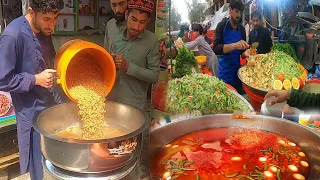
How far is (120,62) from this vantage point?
2479mm

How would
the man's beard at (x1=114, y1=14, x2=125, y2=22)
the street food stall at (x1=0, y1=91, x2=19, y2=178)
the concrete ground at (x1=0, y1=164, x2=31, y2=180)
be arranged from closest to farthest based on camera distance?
the man's beard at (x1=114, y1=14, x2=125, y2=22), the street food stall at (x1=0, y1=91, x2=19, y2=178), the concrete ground at (x1=0, y1=164, x2=31, y2=180)

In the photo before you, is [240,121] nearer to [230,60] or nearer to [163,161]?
[230,60]

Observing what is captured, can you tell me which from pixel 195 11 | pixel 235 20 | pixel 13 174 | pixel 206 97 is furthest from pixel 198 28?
pixel 13 174

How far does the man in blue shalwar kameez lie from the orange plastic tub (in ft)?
0.44

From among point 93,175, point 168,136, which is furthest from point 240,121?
point 93,175

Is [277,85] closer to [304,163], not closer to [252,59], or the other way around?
[252,59]

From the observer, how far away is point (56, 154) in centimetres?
200

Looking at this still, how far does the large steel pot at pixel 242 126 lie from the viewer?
7.06 feet

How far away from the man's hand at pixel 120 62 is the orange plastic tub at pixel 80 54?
0.05 metres

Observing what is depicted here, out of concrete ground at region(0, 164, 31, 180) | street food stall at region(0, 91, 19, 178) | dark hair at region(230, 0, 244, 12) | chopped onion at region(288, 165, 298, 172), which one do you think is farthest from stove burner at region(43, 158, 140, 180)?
concrete ground at region(0, 164, 31, 180)

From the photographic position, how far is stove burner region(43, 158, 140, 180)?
2.08m

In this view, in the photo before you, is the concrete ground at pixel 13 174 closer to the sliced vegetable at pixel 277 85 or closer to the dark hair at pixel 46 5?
the dark hair at pixel 46 5

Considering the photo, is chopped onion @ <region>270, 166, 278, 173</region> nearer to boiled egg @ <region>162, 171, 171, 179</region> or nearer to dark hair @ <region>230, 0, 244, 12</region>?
boiled egg @ <region>162, 171, 171, 179</region>

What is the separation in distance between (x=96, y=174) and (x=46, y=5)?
118cm
